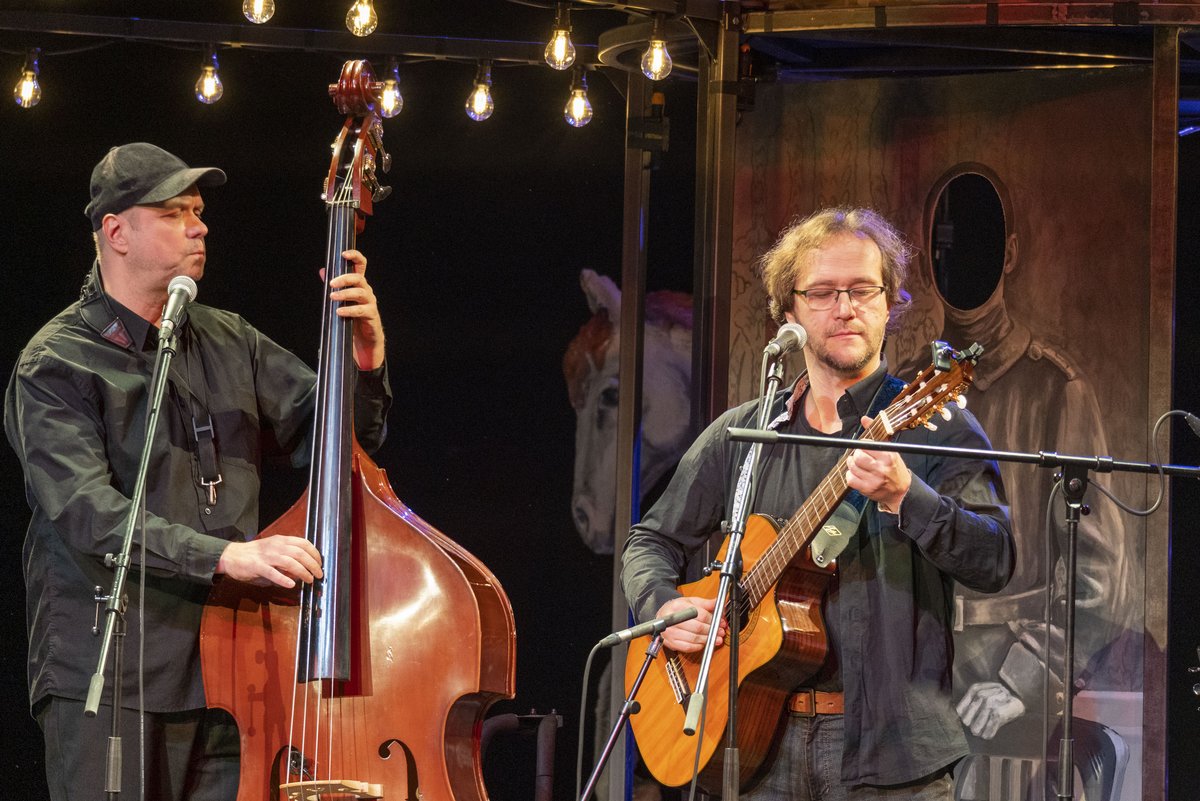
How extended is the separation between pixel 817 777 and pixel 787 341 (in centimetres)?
101

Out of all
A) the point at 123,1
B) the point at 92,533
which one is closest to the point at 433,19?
the point at 123,1

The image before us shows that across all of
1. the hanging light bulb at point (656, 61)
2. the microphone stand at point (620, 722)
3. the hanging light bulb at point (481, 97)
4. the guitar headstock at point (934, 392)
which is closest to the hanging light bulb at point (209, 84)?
the hanging light bulb at point (481, 97)

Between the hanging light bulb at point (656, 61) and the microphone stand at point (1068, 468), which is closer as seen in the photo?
the microphone stand at point (1068, 468)

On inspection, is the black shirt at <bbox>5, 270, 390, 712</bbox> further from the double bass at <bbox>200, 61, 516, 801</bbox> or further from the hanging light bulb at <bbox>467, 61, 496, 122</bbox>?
the hanging light bulb at <bbox>467, 61, 496, 122</bbox>

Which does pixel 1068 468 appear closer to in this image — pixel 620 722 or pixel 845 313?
pixel 845 313

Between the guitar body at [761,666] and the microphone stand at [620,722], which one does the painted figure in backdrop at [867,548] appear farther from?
the microphone stand at [620,722]

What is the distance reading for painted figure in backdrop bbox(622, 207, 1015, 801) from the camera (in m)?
3.40

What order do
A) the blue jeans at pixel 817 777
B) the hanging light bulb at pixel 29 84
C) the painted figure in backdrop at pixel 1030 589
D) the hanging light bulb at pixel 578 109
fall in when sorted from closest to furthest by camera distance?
the blue jeans at pixel 817 777
the painted figure in backdrop at pixel 1030 589
the hanging light bulb at pixel 29 84
the hanging light bulb at pixel 578 109

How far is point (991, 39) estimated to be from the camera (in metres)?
5.19

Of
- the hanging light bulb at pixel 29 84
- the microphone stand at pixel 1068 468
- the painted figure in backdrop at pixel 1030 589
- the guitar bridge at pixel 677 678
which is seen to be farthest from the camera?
the hanging light bulb at pixel 29 84

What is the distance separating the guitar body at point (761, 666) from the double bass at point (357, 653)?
1.95ft

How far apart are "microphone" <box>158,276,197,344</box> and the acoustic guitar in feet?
4.38

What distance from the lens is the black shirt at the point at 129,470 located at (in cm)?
354

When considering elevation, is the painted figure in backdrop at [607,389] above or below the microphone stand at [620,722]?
above
